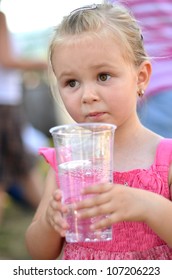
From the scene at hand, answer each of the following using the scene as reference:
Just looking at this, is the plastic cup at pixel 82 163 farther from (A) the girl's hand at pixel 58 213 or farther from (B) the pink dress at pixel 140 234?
(B) the pink dress at pixel 140 234

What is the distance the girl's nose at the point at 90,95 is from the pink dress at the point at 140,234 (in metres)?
0.20

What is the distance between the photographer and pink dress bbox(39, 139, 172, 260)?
5.25ft

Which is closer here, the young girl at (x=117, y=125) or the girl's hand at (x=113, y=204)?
the girl's hand at (x=113, y=204)

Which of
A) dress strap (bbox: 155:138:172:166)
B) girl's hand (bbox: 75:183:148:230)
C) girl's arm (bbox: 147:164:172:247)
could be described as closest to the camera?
girl's hand (bbox: 75:183:148:230)

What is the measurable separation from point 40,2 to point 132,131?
1.74m

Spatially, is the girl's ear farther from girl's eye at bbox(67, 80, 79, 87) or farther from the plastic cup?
the plastic cup

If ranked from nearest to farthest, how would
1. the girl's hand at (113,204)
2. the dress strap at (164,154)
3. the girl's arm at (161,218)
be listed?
the girl's hand at (113,204) < the girl's arm at (161,218) < the dress strap at (164,154)

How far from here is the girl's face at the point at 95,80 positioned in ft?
5.06

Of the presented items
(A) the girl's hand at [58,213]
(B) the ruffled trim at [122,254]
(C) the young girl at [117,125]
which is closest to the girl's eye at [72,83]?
(C) the young girl at [117,125]

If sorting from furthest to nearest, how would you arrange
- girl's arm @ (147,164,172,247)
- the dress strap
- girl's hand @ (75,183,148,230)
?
the dress strap, girl's arm @ (147,164,172,247), girl's hand @ (75,183,148,230)

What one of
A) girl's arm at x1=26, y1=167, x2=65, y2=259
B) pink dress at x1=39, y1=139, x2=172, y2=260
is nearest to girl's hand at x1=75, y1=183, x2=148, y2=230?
pink dress at x1=39, y1=139, x2=172, y2=260

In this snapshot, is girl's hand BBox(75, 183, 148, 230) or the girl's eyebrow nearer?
girl's hand BBox(75, 183, 148, 230)
